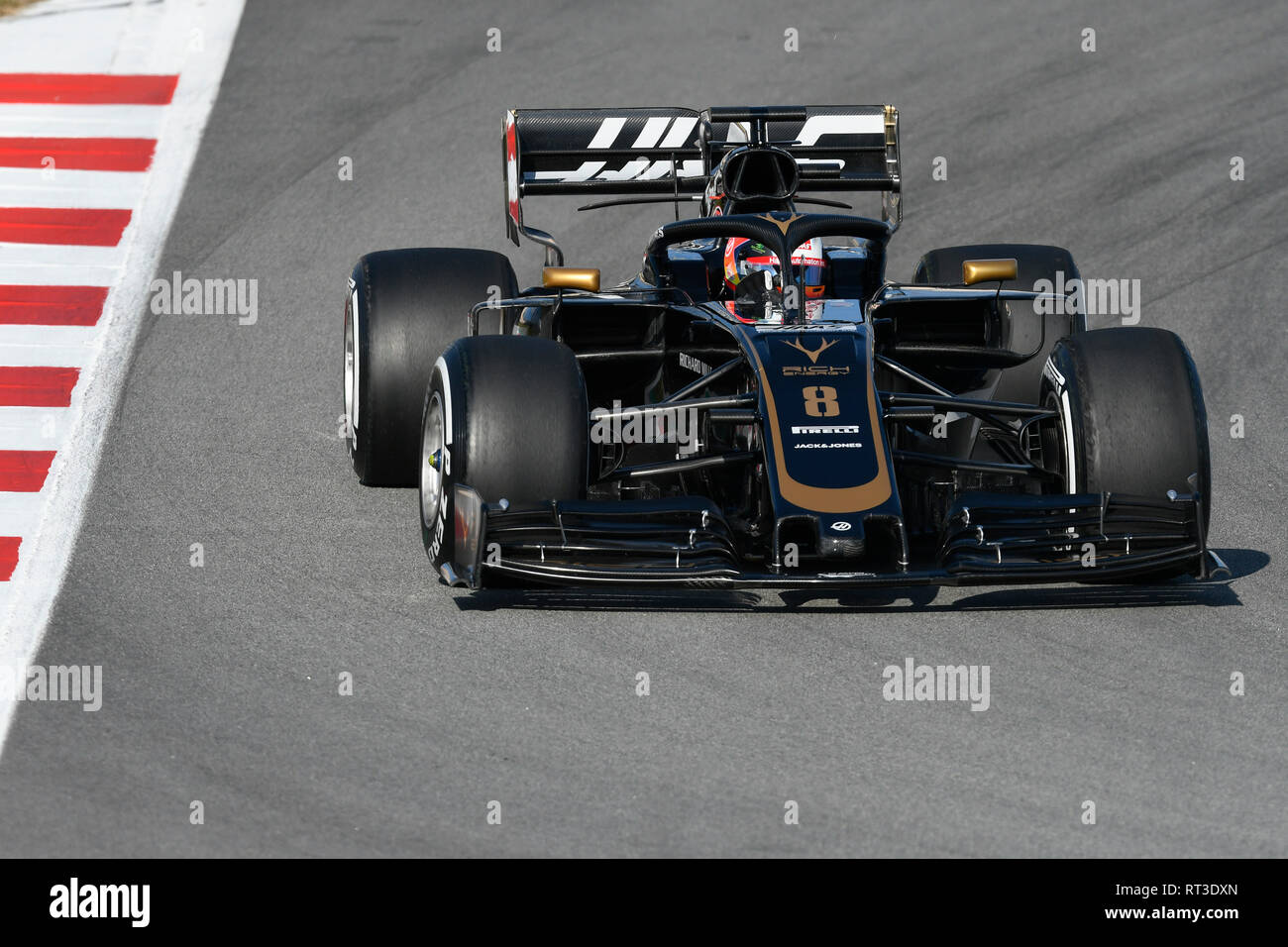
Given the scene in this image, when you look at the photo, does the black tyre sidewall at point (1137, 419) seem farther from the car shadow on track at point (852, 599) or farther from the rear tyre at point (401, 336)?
the rear tyre at point (401, 336)

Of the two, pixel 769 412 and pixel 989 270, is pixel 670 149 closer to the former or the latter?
pixel 989 270

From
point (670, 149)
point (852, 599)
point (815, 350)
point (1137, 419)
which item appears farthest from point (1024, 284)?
point (852, 599)

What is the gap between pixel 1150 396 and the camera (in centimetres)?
825

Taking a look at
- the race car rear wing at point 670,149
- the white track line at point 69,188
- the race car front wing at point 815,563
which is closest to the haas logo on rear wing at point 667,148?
the race car rear wing at point 670,149

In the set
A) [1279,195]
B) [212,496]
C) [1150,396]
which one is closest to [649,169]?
[212,496]

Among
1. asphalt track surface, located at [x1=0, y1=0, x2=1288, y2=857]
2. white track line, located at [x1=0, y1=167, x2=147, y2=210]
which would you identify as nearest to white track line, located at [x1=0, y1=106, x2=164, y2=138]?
white track line, located at [x1=0, y1=167, x2=147, y2=210]

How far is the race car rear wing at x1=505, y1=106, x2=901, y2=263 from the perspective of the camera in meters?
10.9

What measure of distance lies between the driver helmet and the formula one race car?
1 cm

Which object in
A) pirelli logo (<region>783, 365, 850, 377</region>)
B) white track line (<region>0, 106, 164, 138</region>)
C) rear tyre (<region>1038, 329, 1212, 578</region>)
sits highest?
white track line (<region>0, 106, 164, 138</region>)
